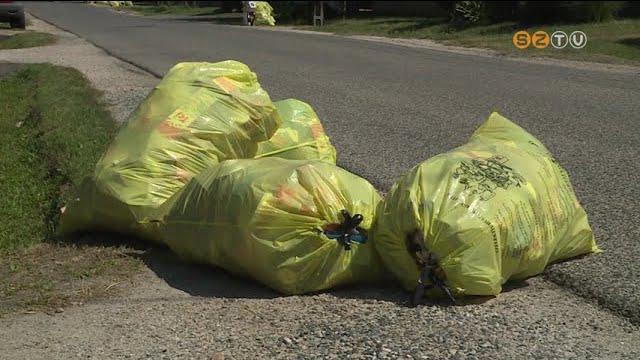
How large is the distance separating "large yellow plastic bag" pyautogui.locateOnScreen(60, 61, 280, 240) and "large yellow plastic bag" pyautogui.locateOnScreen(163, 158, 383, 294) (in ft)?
2.62

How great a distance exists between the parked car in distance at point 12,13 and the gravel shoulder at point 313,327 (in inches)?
1105

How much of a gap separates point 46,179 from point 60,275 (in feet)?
11.4

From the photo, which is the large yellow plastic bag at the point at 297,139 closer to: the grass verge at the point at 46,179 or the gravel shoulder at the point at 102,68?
the grass verge at the point at 46,179

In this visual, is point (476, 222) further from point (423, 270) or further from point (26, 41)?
point (26, 41)

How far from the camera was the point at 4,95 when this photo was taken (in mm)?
14055

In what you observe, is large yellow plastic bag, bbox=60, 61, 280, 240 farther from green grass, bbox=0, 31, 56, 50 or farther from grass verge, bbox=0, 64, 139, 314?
green grass, bbox=0, 31, 56, 50

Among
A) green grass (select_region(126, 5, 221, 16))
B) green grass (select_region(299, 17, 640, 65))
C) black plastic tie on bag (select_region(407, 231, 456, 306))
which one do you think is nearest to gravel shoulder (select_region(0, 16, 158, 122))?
black plastic tie on bag (select_region(407, 231, 456, 306))

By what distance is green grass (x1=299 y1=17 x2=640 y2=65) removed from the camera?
720 inches

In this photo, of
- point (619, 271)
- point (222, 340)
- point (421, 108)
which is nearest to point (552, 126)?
point (421, 108)

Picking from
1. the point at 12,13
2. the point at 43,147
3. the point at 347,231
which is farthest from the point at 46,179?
the point at 12,13

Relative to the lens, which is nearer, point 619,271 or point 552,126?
point 619,271

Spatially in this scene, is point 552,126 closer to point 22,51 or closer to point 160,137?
point 160,137

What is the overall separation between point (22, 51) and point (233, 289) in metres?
18.8

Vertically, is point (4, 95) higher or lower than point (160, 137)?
lower
